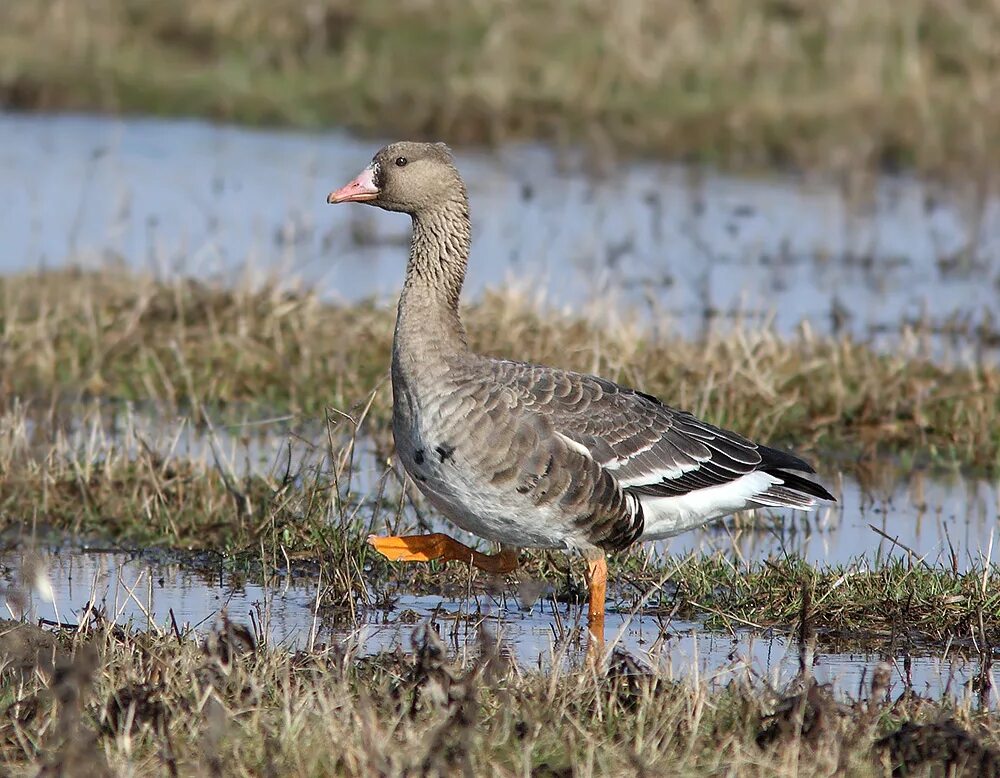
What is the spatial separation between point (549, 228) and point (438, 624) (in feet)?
34.8

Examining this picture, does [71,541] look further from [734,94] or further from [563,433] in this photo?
[734,94]

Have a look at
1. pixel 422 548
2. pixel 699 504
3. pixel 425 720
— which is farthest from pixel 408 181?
pixel 425 720

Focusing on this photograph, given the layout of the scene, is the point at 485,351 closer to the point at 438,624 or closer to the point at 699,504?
the point at 699,504

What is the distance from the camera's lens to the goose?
6.90m

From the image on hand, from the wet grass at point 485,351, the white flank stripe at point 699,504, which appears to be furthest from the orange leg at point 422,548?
the wet grass at point 485,351

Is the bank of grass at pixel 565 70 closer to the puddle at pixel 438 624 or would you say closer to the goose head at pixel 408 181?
the goose head at pixel 408 181

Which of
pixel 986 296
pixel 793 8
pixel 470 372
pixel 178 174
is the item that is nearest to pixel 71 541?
pixel 470 372

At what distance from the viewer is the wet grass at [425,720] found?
16.9 feet

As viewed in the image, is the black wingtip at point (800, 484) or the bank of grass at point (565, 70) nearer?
the black wingtip at point (800, 484)

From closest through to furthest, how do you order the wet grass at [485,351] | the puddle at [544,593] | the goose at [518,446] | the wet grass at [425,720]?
the wet grass at [425,720]
the puddle at [544,593]
the goose at [518,446]
the wet grass at [485,351]

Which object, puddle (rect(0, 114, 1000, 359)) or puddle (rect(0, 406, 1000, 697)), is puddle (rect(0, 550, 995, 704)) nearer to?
puddle (rect(0, 406, 1000, 697))

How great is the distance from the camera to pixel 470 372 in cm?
709

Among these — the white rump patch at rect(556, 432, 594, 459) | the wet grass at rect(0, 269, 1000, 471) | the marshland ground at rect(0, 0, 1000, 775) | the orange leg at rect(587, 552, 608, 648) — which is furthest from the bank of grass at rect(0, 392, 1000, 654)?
the wet grass at rect(0, 269, 1000, 471)

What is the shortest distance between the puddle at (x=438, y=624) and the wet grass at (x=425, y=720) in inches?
10.7
